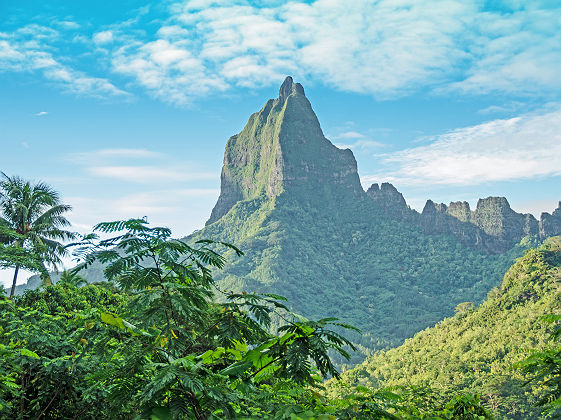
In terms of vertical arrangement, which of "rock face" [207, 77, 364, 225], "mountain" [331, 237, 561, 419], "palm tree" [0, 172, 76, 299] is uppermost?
"rock face" [207, 77, 364, 225]

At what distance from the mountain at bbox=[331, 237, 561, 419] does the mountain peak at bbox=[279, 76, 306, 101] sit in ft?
393

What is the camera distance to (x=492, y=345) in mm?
48594

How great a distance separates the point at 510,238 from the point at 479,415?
173 m

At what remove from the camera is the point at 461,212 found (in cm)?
16175

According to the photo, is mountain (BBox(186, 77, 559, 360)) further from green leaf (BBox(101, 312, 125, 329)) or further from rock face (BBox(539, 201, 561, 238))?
green leaf (BBox(101, 312, 125, 329))

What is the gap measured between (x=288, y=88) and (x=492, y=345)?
137274mm

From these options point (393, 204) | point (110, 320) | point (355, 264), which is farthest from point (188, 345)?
point (393, 204)

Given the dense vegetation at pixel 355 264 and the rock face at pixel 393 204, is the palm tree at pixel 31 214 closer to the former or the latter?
the dense vegetation at pixel 355 264

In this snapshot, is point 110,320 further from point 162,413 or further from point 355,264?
point 355,264

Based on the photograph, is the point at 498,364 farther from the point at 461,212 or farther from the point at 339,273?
the point at 461,212

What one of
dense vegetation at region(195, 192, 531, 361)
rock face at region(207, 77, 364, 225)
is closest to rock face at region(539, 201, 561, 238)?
dense vegetation at region(195, 192, 531, 361)

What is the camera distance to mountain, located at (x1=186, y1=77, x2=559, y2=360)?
128875 mm

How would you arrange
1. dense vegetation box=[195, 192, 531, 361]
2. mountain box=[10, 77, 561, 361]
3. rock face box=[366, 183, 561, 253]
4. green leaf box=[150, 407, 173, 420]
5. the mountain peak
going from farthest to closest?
the mountain peak
rock face box=[366, 183, 561, 253]
mountain box=[10, 77, 561, 361]
dense vegetation box=[195, 192, 531, 361]
green leaf box=[150, 407, 173, 420]

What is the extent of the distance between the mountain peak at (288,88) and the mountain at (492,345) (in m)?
120
